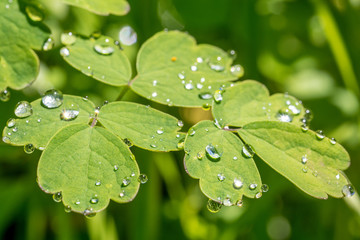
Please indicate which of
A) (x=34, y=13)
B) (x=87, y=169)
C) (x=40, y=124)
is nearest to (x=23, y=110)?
(x=40, y=124)

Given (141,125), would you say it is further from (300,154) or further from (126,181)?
(300,154)

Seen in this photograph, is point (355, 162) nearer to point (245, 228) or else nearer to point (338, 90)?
point (338, 90)

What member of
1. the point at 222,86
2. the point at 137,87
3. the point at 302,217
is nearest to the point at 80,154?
the point at 137,87

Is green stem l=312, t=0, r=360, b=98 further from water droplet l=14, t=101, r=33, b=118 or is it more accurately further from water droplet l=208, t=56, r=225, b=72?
water droplet l=14, t=101, r=33, b=118

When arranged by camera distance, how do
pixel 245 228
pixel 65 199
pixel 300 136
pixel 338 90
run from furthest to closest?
pixel 338 90 < pixel 245 228 < pixel 300 136 < pixel 65 199

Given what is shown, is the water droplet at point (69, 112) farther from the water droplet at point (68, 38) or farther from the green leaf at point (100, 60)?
the water droplet at point (68, 38)
